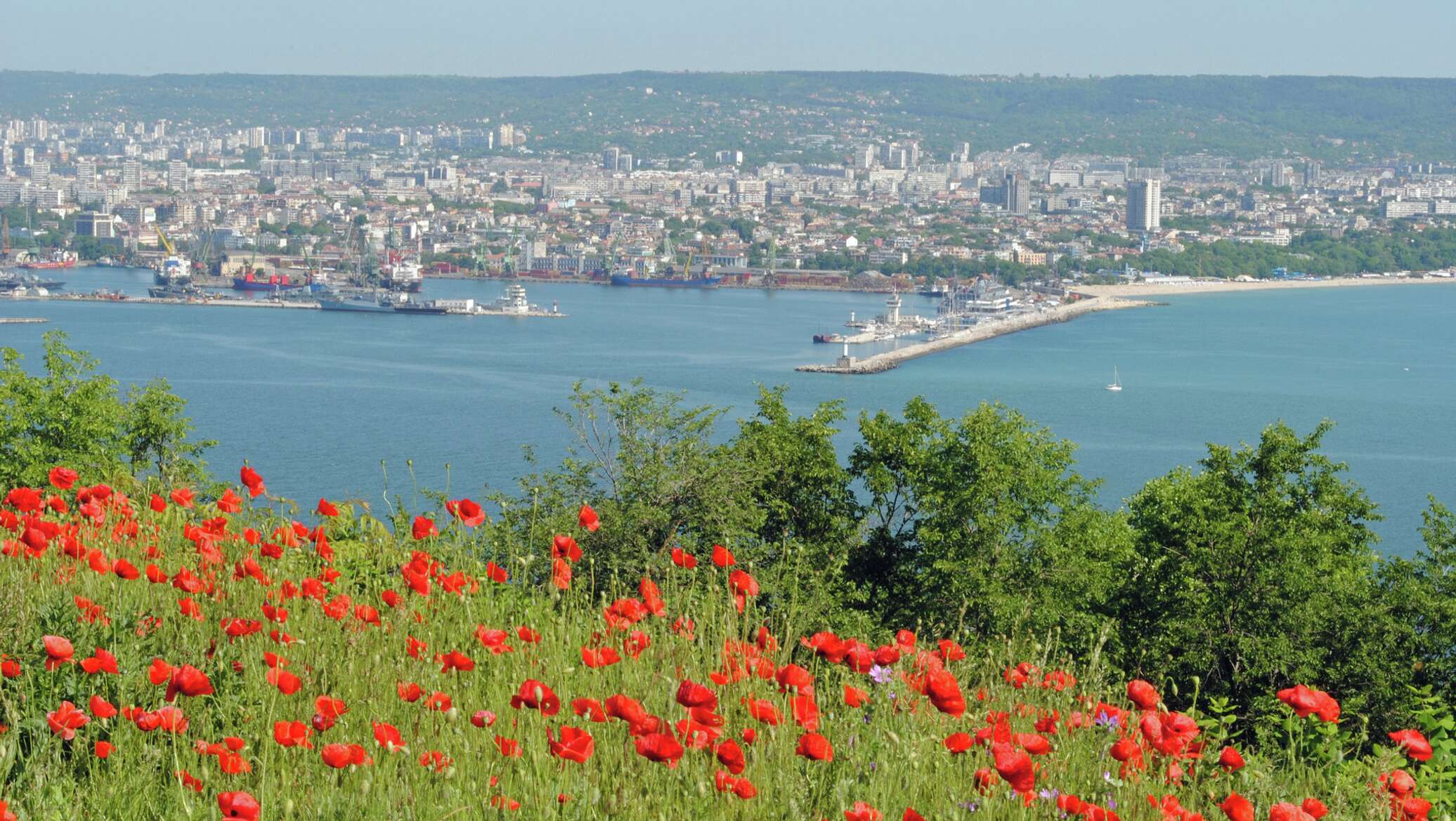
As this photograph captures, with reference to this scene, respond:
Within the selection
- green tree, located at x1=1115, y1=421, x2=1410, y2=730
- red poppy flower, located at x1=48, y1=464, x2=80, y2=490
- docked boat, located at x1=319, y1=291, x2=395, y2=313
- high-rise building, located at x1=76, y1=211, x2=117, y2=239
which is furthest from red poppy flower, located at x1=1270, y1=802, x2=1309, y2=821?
high-rise building, located at x1=76, y1=211, x2=117, y2=239

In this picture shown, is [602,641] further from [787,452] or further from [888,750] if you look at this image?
[787,452]

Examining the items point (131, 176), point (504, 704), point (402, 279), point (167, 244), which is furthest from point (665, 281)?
point (131, 176)

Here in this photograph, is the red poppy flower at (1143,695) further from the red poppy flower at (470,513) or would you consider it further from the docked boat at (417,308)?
the docked boat at (417,308)

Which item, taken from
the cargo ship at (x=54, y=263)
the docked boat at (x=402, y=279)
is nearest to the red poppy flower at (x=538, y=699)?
the docked boat at (x=402, y=279)

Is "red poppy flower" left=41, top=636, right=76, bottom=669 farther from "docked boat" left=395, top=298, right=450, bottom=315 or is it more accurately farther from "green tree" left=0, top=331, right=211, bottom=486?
"docked boat" left=395, top=298, right=450, bottom=315

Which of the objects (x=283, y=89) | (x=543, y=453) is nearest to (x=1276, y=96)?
(x=283, y=89)

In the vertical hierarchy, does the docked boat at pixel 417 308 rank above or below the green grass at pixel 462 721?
below

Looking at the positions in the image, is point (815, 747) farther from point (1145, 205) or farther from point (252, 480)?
point (1145, 205)
